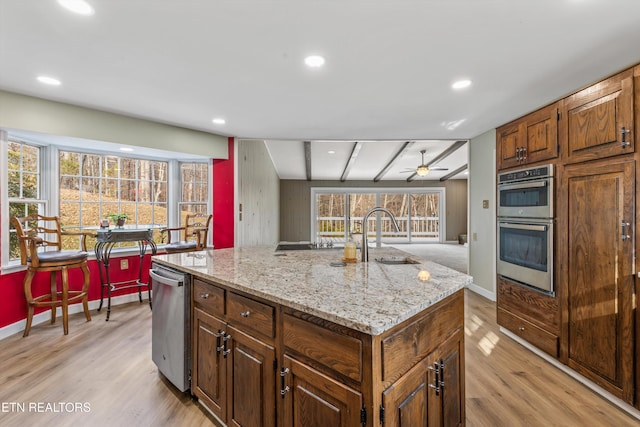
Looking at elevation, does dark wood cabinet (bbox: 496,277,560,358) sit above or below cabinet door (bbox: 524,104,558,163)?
below

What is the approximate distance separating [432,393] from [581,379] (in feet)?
5.85

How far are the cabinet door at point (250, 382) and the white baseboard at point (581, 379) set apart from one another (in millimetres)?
2246

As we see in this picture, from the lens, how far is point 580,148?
7.04ft

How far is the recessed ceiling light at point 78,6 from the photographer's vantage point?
1517 mm

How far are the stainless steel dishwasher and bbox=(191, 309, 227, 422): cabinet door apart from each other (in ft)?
0.27

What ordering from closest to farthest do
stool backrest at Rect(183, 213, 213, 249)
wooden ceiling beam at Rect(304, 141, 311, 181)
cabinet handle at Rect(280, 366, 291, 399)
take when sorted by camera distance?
cabinet handle at Rect(280, 366, 291, 399), stool backrest at Rect(183, 213, 213, 249), wooden ceiling beam at Rect(304, 141, 311, 181)

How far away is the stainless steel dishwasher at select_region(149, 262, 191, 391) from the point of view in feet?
6.10

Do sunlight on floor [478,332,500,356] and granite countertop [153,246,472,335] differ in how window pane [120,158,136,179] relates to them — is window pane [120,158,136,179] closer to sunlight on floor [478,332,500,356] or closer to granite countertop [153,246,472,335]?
granite countertop [153,246,472,335]

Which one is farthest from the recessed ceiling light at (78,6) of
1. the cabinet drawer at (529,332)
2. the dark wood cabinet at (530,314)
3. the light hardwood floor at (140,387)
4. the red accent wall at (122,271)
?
the cabinet drawer at (529,332)

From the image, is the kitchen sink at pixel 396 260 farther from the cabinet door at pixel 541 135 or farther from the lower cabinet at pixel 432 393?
the cabinet door at pixel 541 135

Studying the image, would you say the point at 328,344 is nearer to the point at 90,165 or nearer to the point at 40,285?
the point at 40,285

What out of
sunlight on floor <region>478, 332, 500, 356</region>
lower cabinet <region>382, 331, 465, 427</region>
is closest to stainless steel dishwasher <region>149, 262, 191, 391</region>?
lower cabinet <region>382, 331, 465, 427</region>

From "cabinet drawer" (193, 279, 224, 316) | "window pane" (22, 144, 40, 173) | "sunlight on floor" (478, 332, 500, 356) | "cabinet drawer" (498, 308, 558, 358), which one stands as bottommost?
"sunlight on floor" (478, 332, 500, 356)

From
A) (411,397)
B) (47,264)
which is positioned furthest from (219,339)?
(47,264)
